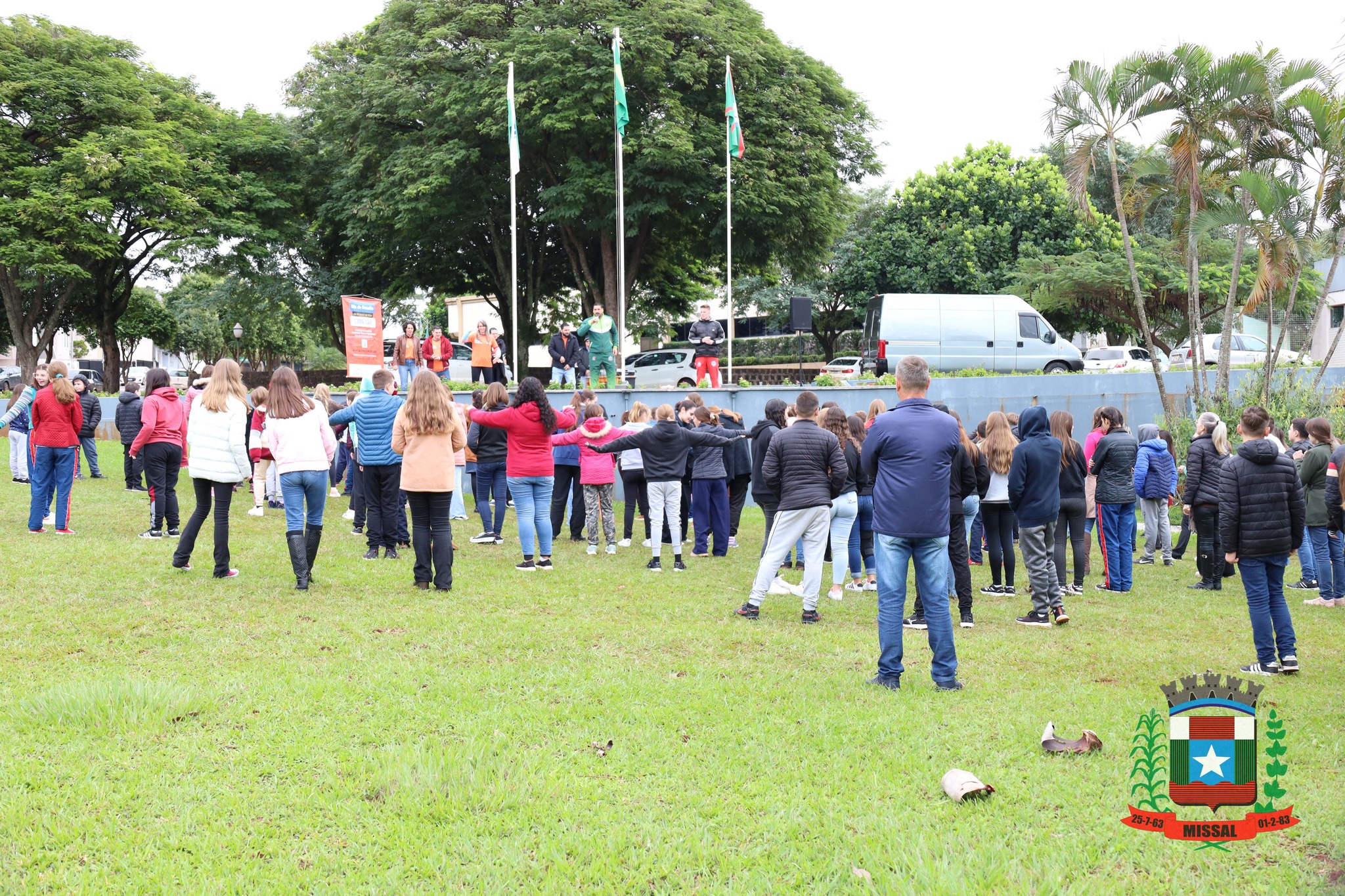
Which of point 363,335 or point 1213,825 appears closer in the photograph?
point 1213,825

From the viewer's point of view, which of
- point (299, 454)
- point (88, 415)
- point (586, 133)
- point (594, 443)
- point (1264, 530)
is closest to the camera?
point (1264, 530)

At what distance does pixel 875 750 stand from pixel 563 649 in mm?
2431

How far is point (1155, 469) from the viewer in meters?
11.3

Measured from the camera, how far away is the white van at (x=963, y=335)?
909 inches

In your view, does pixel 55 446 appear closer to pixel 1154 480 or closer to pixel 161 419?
pixel 161 419

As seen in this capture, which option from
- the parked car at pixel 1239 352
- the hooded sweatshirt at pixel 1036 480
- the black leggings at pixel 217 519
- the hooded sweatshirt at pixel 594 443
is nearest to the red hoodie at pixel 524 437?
the hooded sweatshirt at pixel 594 443

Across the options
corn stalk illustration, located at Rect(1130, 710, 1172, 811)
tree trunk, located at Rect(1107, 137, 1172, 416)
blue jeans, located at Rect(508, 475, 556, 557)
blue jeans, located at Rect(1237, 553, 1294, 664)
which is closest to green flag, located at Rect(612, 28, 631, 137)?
tree trunk, located at Rect(1107, 137, 1172, 416)

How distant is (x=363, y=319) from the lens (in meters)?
18.6

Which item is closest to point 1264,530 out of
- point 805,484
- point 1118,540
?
point 805,484

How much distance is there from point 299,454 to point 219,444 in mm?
747

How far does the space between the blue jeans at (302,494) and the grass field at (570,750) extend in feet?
1.89

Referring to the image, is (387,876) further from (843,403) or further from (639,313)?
(639,313)

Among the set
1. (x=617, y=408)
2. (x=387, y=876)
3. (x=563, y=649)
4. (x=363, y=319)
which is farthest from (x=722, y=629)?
(x=363, y=319)

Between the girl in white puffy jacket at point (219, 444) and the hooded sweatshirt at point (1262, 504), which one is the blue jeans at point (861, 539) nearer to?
the hooded sweatshirt at point (1262, 504)
